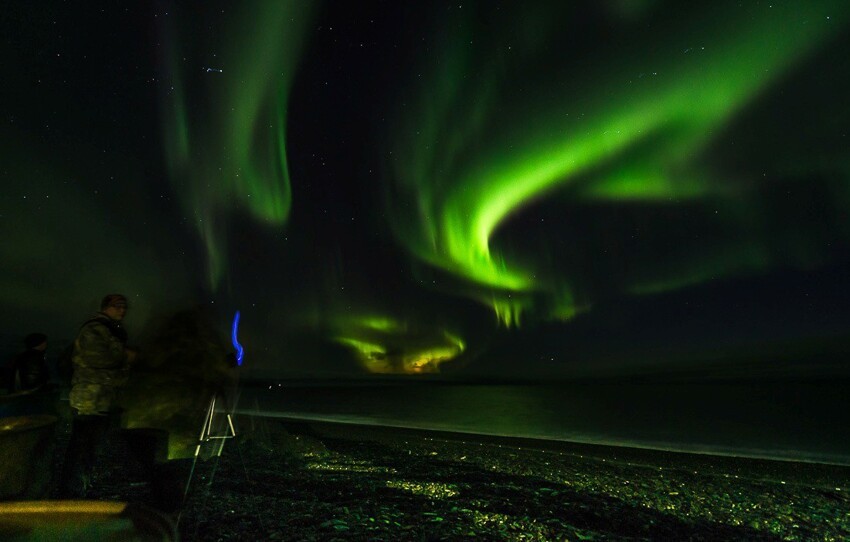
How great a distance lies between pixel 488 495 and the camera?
6605mm

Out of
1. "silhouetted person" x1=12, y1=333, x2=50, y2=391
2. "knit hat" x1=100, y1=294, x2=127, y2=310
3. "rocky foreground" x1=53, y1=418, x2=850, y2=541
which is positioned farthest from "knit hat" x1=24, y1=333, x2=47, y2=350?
"knit hat" x1=100, y1=294, x2=127, y2=310

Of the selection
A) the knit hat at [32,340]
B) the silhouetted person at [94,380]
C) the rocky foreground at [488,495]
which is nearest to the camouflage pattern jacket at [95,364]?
the silhouetted person at [94,380]

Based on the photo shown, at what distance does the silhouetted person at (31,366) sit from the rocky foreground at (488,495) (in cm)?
142

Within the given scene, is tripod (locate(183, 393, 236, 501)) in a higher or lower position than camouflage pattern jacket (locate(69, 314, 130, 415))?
lower

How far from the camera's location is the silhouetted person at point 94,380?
4305 millimetres

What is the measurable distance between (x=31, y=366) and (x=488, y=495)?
5.36 meters

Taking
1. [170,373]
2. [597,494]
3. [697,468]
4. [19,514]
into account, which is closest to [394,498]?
[597,494]

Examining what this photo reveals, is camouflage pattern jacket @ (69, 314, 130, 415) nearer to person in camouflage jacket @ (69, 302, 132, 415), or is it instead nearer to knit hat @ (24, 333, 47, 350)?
person in camouflage jacket @ (69, 302, 132, 415)

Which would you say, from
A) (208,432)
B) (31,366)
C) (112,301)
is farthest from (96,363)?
(208,432)

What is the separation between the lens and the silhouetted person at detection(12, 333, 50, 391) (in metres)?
5.53

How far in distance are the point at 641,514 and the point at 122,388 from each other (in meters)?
5.56

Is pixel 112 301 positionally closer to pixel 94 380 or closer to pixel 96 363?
pixel 96 363

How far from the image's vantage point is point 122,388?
14.6ft

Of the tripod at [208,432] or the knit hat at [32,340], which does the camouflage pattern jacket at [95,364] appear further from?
the knit hat at [32,340]
